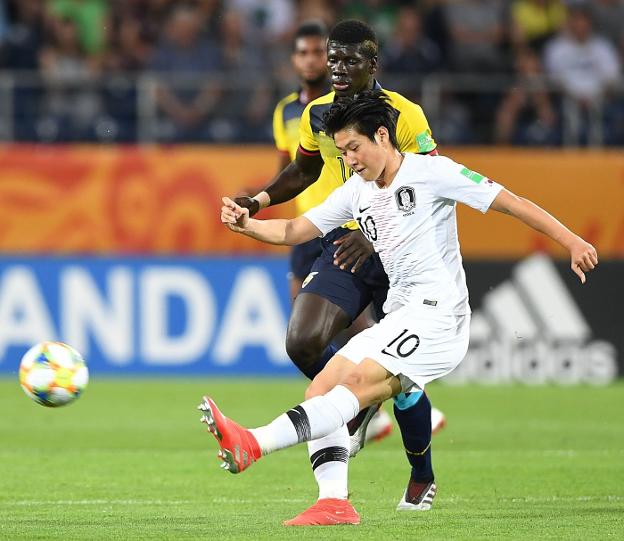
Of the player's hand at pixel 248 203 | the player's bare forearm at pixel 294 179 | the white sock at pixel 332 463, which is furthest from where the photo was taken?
the player's bare forearm at pixel 294 179

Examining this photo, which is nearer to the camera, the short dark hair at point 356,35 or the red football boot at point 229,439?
the red football boot at point 229,439

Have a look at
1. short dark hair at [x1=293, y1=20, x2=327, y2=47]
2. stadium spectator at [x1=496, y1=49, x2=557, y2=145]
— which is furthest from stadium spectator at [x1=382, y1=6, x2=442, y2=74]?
short dark hair at [x1=293, y1=20, x2=327, y2=47]

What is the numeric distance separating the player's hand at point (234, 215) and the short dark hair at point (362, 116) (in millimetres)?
543

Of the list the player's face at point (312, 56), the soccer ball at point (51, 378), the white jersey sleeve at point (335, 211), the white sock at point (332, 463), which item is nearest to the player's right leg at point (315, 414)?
the white sock at point (332, 463)

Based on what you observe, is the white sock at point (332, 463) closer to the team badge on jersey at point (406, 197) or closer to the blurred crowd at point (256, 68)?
the team badge on jersey at point (406, 197)

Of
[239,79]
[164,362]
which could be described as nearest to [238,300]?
[164,362]

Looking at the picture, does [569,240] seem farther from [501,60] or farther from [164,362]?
[501,60]

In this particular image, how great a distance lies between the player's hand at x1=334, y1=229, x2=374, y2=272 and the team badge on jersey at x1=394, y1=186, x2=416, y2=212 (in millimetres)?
840

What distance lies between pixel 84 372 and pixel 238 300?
7.87 metres

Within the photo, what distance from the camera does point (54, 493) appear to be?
7.94 metres

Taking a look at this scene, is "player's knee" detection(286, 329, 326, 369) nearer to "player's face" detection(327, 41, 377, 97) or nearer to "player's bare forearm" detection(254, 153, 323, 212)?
"player's bare forearm" detection(254, 153, 323, 212)

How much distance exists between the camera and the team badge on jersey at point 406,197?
21.8 ft

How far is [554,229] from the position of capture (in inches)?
249

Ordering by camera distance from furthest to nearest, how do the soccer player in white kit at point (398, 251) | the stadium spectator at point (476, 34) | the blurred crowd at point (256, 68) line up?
the stadium spectator at point (476, 34) → the blurred crowd at point (256, 68) → the soccer player in white kit at point (398, 251)
